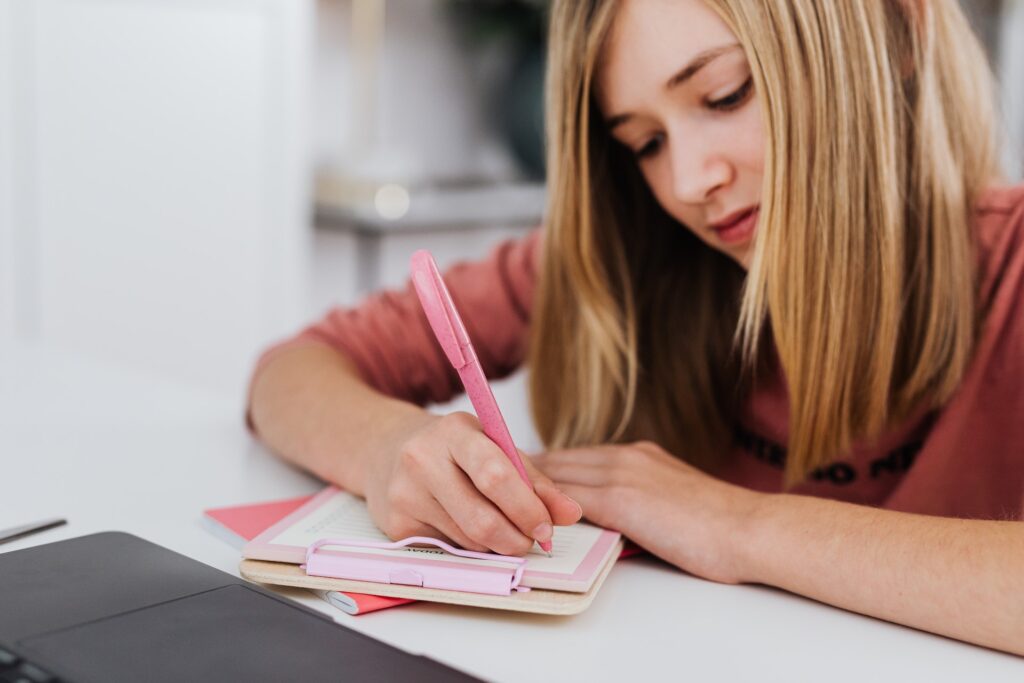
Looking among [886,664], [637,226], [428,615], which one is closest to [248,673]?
[428,615]

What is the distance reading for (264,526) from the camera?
0.73 meters

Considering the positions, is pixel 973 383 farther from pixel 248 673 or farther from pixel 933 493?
pixel 248 673

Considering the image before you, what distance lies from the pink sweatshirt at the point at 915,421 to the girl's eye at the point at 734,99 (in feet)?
0.78

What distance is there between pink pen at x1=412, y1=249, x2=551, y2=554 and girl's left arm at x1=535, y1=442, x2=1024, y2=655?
4.4 inches

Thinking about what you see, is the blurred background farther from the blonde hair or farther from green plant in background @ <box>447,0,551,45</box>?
the blonde hair

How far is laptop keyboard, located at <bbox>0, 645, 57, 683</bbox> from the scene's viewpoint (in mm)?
483

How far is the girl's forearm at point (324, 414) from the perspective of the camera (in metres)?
0.81

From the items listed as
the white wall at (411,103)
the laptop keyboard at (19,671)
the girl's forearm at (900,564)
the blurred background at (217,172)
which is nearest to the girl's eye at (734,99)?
the girl's forearm at (900,564)

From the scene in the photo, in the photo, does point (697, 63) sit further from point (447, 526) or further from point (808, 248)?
point (447, 526)

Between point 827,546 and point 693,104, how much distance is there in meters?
0.39

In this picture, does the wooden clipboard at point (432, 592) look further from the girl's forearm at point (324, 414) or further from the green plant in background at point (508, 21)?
the green plant in background at point (508, 21)

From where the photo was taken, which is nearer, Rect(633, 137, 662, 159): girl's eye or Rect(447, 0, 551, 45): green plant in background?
Rect(633, 137, 662, 159): girl's eye

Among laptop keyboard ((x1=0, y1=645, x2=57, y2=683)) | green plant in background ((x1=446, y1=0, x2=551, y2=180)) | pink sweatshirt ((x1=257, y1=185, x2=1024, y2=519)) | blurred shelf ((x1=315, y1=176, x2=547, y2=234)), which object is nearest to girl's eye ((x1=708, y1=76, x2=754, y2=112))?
pink sweatshirt ((x1=257, y1=185, x2=1024, y2=519))

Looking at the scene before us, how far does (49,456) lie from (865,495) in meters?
0.68
